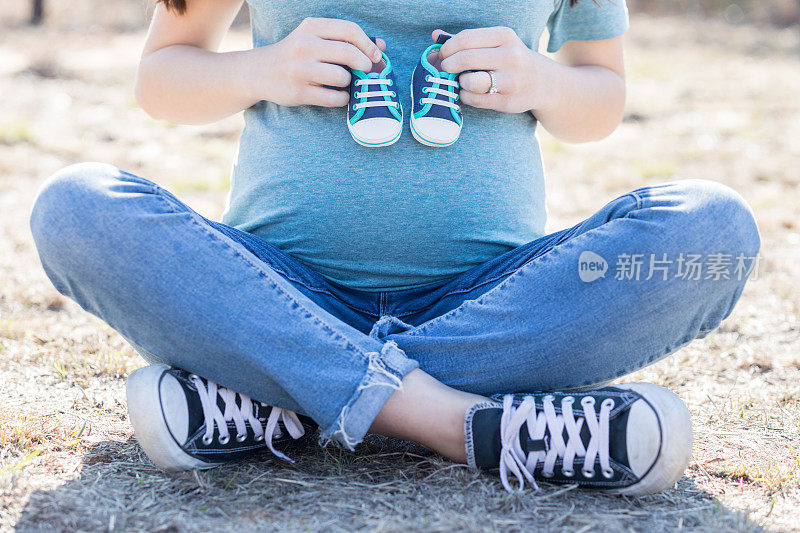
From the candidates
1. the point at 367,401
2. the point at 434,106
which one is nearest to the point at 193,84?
the point at 434,106

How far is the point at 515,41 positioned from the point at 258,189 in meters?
0.56

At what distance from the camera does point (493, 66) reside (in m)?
1.46

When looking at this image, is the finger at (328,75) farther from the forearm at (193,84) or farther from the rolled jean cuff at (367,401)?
the rolled jean cuff at (367,401)

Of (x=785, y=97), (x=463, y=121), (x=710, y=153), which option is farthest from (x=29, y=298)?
(x=785, y=97)

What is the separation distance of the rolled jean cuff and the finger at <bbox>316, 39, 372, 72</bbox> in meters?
0.52

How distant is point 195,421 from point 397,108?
64cm

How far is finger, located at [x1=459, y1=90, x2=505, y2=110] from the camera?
1463 mm

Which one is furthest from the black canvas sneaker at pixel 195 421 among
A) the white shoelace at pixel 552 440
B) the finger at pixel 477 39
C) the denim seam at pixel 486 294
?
the finger at pixel 477 39

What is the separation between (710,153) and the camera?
12.3ft

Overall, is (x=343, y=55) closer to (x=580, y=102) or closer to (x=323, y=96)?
(x=323, y=96)

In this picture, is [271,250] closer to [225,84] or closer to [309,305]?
[309,305]

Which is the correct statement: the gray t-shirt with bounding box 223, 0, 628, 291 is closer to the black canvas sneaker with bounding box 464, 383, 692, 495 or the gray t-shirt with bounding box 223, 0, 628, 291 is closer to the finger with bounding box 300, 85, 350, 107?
the finger with bounding box 300, 85, 350, 107

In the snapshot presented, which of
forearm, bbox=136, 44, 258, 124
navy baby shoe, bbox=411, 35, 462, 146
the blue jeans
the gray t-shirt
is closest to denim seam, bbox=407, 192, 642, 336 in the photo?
the blue jeans

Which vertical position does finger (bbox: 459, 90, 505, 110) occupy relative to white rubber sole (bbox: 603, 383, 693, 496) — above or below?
above
